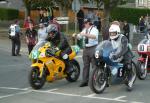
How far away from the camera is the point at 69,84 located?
13.6m

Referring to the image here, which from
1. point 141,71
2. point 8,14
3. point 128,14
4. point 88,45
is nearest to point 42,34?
point 141,71

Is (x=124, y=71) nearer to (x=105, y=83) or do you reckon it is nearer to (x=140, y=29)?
(x=105, y=83)

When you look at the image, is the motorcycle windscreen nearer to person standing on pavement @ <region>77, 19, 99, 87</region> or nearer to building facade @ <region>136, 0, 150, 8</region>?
person standing on pavement @ <region>77, 19, 99, 87</region>

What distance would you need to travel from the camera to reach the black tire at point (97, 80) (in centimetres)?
1164

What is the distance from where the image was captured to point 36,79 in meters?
12.4

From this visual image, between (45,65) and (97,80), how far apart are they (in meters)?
1.51

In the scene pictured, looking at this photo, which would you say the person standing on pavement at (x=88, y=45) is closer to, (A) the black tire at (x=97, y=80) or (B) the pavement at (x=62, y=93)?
(B) the pavement at (x=62, y=93)

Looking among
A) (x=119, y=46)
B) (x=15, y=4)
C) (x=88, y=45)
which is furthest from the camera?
(x=15, y=4)

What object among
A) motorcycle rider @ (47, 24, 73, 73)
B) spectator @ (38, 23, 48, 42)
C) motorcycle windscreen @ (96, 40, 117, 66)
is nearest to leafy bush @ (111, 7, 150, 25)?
spectator @ (38, 23, 48, 42)

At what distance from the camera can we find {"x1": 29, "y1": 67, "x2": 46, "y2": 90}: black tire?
1236 centimetres

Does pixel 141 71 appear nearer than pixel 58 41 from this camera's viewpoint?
No

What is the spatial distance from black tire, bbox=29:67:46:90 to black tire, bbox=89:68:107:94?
1380 mm

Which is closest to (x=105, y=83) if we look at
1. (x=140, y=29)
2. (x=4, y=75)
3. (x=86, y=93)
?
(x=86, y=93)

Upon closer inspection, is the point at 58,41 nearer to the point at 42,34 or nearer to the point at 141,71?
the point at 141,71
